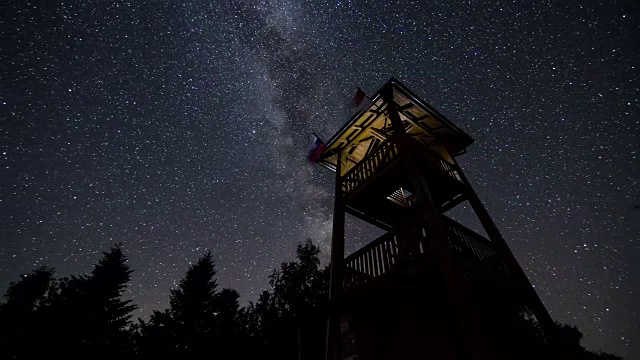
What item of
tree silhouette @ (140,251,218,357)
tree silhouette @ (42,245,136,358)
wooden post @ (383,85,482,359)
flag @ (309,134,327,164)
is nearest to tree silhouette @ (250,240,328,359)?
tree silhouette @ (140,251,218,357)

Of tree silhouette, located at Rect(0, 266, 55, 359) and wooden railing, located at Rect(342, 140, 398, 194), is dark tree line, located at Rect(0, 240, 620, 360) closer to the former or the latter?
tree silhouette, located at Rect(0, 266, 55, 359)

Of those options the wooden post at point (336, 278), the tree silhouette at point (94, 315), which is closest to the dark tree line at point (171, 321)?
the tree silhouette at point (94, 315)

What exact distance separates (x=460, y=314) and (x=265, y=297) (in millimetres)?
33382

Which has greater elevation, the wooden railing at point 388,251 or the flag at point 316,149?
the flag at point 316,149

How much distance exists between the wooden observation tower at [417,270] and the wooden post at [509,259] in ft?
0.09

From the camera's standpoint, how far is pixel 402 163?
814 cm

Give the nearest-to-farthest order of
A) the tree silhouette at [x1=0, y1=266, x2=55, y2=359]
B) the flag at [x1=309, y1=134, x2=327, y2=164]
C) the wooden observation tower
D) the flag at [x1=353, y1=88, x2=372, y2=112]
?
the wooden observation tower < the flag at [x1=353, y1=88, x2=372, y2=112] < the flag at [x1=309, y1=134, x2=327, y2=164] < the tree silhouette at [x1=0, y1=266, x2=55, y2=359]

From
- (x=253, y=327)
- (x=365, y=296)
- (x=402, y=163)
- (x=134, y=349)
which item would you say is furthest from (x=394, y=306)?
(x=253, y=327)

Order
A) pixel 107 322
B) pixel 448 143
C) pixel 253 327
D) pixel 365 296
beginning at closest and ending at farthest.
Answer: pixel 365 296 < pixel 448 143 < pixel 107 322 < pixel 253 327

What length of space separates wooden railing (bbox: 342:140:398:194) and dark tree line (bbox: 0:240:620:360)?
31.9 ft

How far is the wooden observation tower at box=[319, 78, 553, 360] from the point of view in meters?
6.09

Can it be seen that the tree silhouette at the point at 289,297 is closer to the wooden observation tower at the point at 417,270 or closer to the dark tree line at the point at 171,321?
the dark tree line at the point at 171,321

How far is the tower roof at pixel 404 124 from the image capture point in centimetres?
984

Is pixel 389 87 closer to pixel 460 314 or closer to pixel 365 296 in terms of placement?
pixel 365 296
